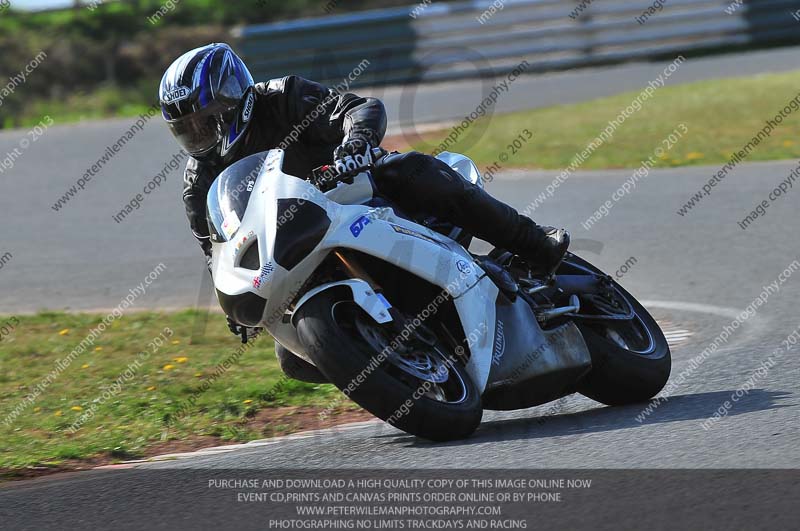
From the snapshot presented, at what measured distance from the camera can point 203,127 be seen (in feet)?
18.6

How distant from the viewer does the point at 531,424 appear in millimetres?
5527

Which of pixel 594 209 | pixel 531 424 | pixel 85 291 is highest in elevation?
pixel 531 424

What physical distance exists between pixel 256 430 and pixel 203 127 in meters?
1.50

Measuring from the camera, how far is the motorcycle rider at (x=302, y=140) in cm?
546

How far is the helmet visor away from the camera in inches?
221

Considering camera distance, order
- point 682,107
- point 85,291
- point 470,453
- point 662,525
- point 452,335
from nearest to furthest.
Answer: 1. point 662,525
2. point 470,453
3. point 452,335
4. point 85,291
5. point 682,107

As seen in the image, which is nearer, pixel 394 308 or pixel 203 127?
pixel 394 308

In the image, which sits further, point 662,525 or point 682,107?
point 682,107

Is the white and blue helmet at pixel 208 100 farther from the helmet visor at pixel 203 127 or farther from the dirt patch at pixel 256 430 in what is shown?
the dirt patch at pixel 256 430

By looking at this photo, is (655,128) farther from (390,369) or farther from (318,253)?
(390,369)

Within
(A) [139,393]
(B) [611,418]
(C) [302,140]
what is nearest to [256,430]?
(A) [139,393]

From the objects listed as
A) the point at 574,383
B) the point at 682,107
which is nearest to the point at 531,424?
the point at 574,383

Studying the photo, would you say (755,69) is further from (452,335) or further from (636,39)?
(452,335)

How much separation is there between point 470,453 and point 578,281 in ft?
4.54
